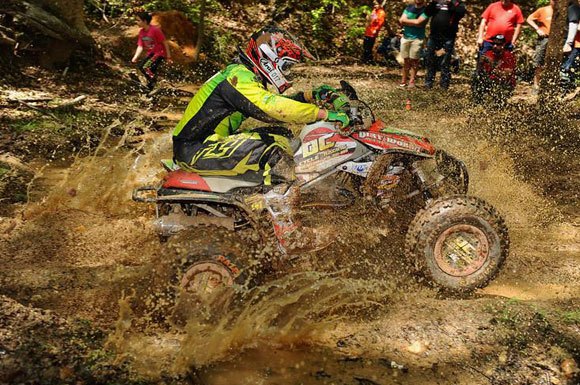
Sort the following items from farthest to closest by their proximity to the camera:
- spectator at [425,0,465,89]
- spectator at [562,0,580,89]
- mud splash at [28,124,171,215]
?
spectator at [425,0,465,89] → spectator at [562,0,580,89] → mud splash at [28,124,171,215]

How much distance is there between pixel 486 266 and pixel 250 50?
8.13 feet

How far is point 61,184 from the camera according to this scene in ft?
20.6

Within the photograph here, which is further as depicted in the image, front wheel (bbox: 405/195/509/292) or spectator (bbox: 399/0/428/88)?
spectator (bbox: 399/0/428/88)

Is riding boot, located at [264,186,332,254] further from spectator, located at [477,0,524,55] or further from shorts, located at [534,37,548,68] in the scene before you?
shorts, located at [534,37,548,68]

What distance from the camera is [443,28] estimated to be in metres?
9.75

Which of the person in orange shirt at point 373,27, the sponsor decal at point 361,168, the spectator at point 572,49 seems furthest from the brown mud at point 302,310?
the person in orange shirt at point 373,27

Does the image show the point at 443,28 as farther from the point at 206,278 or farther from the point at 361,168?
the point at 206,278

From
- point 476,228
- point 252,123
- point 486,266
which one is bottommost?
point 252,123

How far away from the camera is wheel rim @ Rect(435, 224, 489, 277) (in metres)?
4.18

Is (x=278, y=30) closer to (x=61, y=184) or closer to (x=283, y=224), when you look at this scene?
(x=283, y=224)

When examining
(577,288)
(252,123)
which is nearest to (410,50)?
(252,123)

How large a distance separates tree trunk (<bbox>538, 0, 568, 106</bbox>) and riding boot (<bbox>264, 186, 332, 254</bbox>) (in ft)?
19.0

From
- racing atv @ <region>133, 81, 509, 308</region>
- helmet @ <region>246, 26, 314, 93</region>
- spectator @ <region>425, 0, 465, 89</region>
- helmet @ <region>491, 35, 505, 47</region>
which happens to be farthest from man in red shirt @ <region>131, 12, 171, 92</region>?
helmet @ <region>246, 26, 314, 93</region>

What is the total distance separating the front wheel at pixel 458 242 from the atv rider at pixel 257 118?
866 millimetres
